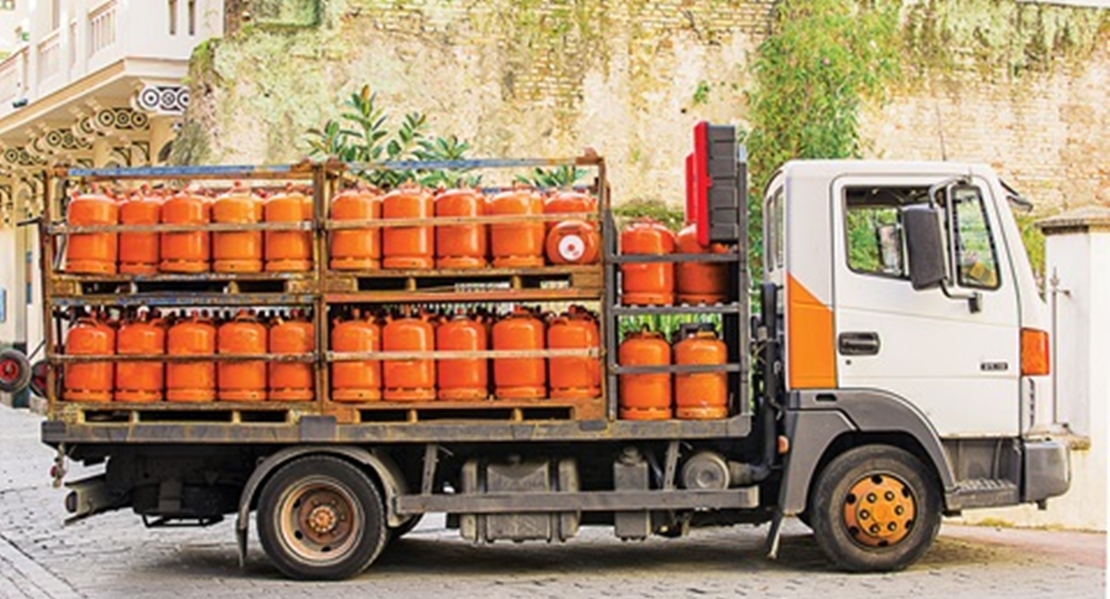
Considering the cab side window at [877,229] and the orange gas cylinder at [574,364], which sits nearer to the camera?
the orange gas cylinder at [574,364]

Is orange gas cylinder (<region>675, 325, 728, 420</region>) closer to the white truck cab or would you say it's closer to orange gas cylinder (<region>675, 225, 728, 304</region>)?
orange gas cylinder (<region>675, 225, 728, 304</region>)

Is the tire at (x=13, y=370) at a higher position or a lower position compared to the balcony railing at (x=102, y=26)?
lower

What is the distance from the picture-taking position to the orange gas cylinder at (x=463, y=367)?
10.5 m

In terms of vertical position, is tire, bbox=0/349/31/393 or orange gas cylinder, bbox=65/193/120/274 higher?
orange gas cylinder, bbox=65/193/120/274

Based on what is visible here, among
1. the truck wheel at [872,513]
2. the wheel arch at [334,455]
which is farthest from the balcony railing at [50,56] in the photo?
the truck wheel at [872,513]

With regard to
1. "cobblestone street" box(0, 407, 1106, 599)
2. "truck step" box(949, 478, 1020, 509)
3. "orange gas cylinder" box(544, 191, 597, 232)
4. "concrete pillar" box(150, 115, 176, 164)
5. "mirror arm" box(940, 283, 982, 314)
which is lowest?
"cobblestone street" box(0, 407, 1106, 599)

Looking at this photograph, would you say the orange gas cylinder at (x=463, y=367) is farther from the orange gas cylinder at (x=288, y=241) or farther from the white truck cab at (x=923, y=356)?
the white truck cab at (x=923, y=356)

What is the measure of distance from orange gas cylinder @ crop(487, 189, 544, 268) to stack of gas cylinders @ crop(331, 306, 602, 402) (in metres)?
0.36

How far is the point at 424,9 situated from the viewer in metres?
19.6

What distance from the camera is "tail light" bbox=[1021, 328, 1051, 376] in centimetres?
1054

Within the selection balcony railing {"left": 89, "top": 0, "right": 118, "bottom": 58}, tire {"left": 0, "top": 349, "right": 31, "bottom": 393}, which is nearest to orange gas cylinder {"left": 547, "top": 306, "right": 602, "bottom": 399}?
tire {"left": 0, "top": 349, "right": 31, "bottom": 393}

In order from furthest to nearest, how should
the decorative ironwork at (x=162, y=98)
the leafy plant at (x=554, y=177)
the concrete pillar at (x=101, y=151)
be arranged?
the concrete pillar at (x=101, y=151) < the decorative ironwork at (x=162, y=98) < the leafy plant at (x=554, y=177)

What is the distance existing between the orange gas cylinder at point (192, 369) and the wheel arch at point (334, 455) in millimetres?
568

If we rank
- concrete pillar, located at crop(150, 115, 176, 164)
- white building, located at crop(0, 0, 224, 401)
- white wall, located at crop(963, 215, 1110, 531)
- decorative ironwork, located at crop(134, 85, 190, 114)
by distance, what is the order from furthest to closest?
concrete pillar, located at crop(150, 115, 176, 164) < decorative ironwork, located at crop(134, 85, 190, 114) < white building, located at crop(0, 0, 224, 401) < white wall, located at crop(963, 215, 1110, 531)
